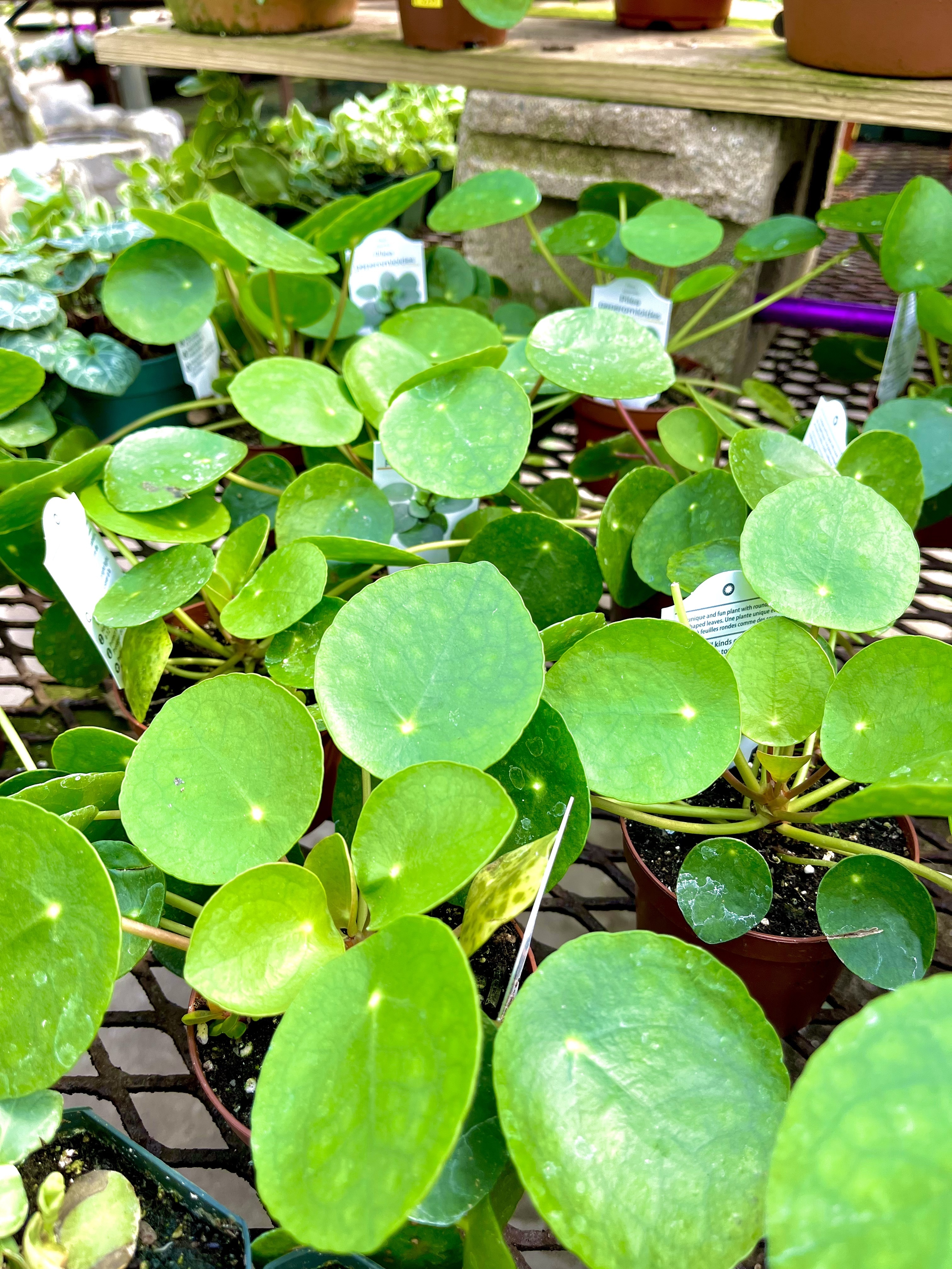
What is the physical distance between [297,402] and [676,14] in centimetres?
107

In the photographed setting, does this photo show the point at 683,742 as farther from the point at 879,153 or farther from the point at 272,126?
the point at 879,153

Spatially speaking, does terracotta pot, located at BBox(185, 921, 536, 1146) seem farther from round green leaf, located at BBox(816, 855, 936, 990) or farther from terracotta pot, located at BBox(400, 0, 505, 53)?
terracotta pot, located at BBox(400, 0, 505, 53)

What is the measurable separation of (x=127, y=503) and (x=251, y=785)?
337 mm

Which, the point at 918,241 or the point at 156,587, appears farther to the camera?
the point at 918,241

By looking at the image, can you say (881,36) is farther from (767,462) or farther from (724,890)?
(724,890)

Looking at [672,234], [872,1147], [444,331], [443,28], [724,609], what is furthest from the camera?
[443,28]

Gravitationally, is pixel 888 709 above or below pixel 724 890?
above

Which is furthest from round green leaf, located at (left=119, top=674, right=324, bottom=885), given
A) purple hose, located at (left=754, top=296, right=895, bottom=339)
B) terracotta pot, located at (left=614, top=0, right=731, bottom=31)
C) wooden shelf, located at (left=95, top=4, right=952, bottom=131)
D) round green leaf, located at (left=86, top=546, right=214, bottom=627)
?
terracotta pot, located at (left=614, top=0, right=731, bottom=31)

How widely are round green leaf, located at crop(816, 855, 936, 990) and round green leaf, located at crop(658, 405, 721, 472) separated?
42 centimetres

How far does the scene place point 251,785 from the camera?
0.50 metres

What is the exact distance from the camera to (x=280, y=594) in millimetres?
642

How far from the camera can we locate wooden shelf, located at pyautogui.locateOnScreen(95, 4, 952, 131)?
105 cm

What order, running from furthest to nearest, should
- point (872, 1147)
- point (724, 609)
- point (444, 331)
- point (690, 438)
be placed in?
point (444, 331) < point (690, 438) < point (724, 609) < point (872, 1147)

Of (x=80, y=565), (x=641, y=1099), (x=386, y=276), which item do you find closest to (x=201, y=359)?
(x=386, y=276)
